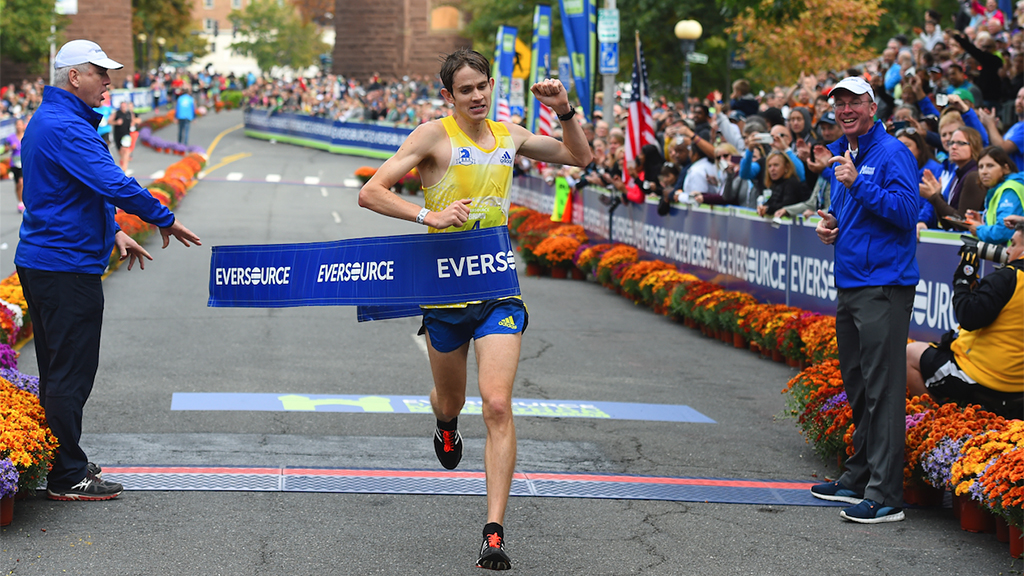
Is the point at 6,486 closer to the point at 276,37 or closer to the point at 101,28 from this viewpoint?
the point at 101,28

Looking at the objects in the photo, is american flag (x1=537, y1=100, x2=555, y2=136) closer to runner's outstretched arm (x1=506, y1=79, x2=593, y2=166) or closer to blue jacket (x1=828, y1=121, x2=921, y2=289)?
blue jacket (x1=828, y1=121, x2=921, y2=289)

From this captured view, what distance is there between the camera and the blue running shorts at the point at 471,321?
216 inches

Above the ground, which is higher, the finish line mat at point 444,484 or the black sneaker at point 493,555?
the black sneaker at point 493,555

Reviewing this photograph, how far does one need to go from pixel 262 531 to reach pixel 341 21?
74.1 metres

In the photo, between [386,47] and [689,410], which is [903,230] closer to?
Result: [689,410]

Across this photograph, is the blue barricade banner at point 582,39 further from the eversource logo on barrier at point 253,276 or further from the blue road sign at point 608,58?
the eversource logo on barrier at point 253,276

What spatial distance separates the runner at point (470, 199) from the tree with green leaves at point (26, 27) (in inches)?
2495

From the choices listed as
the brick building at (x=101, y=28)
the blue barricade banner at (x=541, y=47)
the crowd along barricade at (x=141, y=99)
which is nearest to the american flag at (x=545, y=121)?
the blue barricade banner at (x=541, y=47)

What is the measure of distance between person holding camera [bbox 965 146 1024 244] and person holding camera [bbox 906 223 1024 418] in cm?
109

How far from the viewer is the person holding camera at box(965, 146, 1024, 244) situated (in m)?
8.05

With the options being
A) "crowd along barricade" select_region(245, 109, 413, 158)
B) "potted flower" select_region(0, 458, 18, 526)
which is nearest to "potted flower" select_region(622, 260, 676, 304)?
"potted flower" select_region(0, 458, 18, 526)

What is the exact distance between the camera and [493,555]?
4941 mm

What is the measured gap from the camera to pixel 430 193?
5.59 m

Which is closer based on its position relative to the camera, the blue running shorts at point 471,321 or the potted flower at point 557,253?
the blue running shorts at point 471,321
